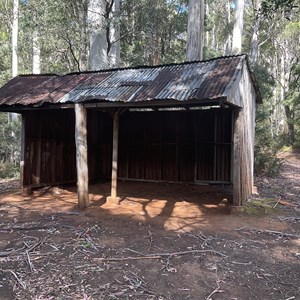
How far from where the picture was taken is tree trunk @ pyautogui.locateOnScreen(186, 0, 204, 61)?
1317 cm

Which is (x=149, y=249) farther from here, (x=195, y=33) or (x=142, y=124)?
(x=195, y=33)

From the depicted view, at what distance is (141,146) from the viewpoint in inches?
496

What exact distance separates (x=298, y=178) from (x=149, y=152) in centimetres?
694

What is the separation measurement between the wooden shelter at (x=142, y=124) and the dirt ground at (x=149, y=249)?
97 centimetres

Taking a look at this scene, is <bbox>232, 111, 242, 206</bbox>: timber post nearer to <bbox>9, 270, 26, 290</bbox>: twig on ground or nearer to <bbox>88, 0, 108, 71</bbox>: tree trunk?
<bbox>9, 270, 26, 290</bbox>: twig on ground

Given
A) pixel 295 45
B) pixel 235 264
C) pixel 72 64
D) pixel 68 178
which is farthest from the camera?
pixel 295 45

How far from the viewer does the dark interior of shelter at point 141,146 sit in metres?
10.5

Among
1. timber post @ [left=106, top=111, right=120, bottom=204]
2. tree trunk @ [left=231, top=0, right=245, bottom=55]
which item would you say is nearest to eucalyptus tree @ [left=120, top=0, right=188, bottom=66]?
tree trunk @ [left=231, top=0, right=245, bottom=55]

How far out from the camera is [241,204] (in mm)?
8008

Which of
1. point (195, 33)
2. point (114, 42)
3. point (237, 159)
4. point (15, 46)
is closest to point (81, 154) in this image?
point (237, 159)

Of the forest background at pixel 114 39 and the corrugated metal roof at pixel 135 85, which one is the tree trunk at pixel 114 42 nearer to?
the forest background at pixel 114 39

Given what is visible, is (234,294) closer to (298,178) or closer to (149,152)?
(149,152)

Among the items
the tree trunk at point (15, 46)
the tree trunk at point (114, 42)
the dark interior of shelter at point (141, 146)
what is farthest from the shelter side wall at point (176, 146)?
the tree trunk at point (15, 46)

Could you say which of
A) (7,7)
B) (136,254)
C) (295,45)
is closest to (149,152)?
(136,254)
